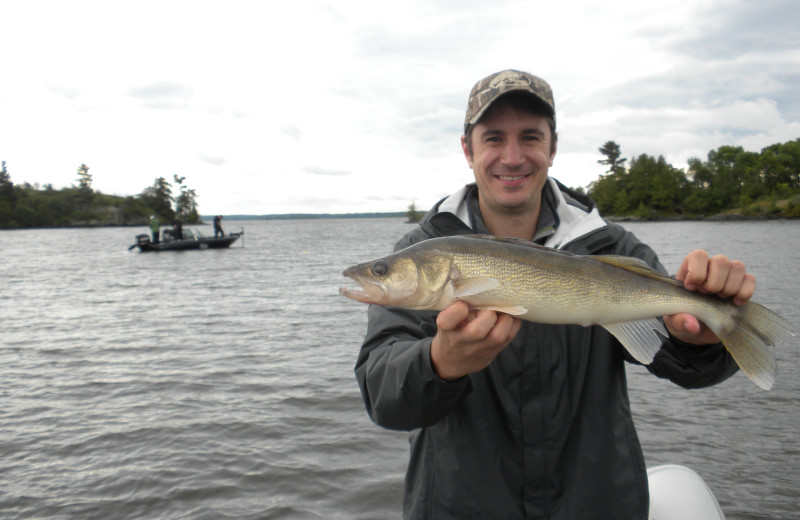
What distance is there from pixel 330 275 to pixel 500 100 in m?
23.5

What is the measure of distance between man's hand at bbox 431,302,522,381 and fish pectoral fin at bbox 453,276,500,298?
272mm

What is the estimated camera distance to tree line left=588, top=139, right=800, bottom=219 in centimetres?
9156

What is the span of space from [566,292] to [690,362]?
31.0 inches

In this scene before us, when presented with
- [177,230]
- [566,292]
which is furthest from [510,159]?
[177,230]

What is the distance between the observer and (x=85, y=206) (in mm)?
147625

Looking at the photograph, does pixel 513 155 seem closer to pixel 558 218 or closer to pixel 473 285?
pixel 558 218

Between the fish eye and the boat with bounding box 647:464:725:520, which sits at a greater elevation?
the fish eye

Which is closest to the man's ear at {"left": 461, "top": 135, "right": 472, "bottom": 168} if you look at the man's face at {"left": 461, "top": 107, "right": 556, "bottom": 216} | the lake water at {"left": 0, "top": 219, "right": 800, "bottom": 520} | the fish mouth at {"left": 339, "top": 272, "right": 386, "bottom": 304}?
the man's face at {"left": 461, "top": 107, "right": 556, "bottom": 216}

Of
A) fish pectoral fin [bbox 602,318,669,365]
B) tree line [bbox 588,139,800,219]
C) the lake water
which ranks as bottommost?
the lake water

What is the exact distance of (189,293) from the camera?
67.5 feet

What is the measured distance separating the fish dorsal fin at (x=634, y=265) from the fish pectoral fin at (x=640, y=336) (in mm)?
229

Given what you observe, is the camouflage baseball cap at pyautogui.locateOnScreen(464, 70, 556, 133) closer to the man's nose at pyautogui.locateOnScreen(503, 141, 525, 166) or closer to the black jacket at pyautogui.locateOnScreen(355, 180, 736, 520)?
the man's nose at pyautogui.locateOnScreen(503, 141, 525, 166)

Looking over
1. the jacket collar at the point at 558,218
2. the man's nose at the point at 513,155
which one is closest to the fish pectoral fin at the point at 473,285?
Answer: the jacket collar at the point at 558,218

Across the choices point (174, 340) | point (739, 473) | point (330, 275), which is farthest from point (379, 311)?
point (330, 275)
